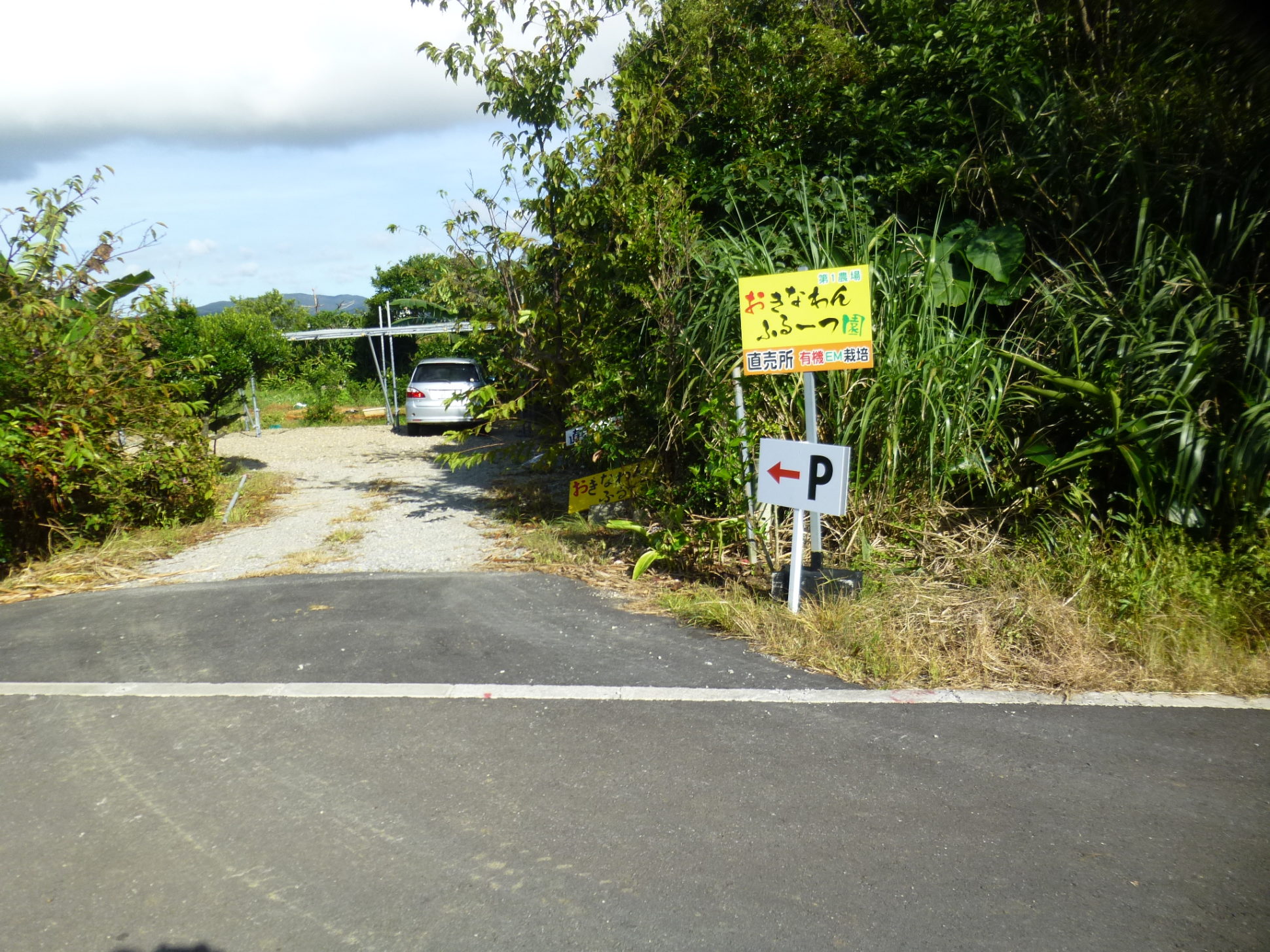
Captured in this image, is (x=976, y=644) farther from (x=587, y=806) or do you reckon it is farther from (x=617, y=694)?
(x=587, y=806)

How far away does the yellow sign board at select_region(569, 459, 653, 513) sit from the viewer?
8539mm

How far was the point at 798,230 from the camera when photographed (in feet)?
24.2

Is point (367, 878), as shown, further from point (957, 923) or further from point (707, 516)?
point (707, 516)

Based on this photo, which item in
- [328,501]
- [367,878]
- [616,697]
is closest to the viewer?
[367,878]

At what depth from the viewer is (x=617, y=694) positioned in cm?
491

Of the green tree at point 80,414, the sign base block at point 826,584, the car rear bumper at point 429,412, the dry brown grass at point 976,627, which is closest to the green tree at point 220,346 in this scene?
the green tree at point 80,414

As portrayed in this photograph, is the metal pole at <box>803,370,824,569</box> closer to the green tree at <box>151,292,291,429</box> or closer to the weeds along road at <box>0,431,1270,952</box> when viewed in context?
the weeds along road at <box>0,431,1270,952</box>

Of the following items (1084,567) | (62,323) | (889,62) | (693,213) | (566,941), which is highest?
(889,62)

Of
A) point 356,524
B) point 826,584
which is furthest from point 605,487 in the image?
point 826,584

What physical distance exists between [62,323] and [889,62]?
27.0 ft

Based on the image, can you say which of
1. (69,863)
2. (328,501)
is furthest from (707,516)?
(328,501)

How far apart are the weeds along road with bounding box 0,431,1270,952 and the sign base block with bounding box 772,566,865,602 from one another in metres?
0.64

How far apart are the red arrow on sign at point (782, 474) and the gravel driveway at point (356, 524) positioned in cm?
317

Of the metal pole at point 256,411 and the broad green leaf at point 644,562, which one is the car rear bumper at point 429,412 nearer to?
the metal pole at point 256,411
